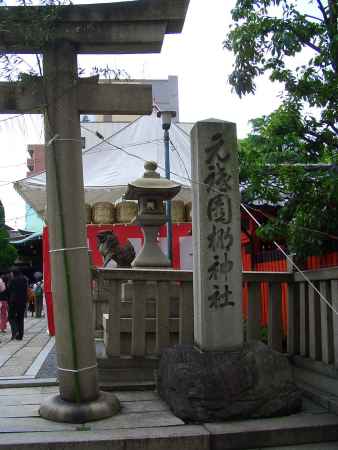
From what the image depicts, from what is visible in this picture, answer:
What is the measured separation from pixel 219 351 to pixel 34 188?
9.82 metres

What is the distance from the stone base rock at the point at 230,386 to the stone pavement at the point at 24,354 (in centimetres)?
334

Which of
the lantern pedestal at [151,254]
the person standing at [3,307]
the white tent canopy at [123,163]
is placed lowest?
the person standing at [3,307]

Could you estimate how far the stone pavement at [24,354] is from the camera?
815 cm

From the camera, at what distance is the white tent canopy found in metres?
14.1

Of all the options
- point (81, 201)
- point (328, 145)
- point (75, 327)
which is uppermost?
point (328, 145)

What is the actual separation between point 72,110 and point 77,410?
3064 mm

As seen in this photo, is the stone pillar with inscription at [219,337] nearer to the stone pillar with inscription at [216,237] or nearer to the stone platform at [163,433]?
the stone pillar with inscription at [216,237]

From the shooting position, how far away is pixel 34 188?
1407 centimetres

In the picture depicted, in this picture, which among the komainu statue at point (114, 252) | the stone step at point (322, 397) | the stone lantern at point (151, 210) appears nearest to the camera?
the stone step at point (322, 397)

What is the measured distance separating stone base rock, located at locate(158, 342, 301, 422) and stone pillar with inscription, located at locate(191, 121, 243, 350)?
0.86 ft

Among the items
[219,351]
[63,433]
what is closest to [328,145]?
[219,351]

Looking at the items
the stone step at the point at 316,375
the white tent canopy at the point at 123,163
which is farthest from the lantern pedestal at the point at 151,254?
the white tent canopy at the point at 123,163

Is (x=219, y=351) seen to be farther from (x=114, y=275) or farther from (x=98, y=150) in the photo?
(x=98, y=150)

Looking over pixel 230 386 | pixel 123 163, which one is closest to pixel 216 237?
pixel 230 386
